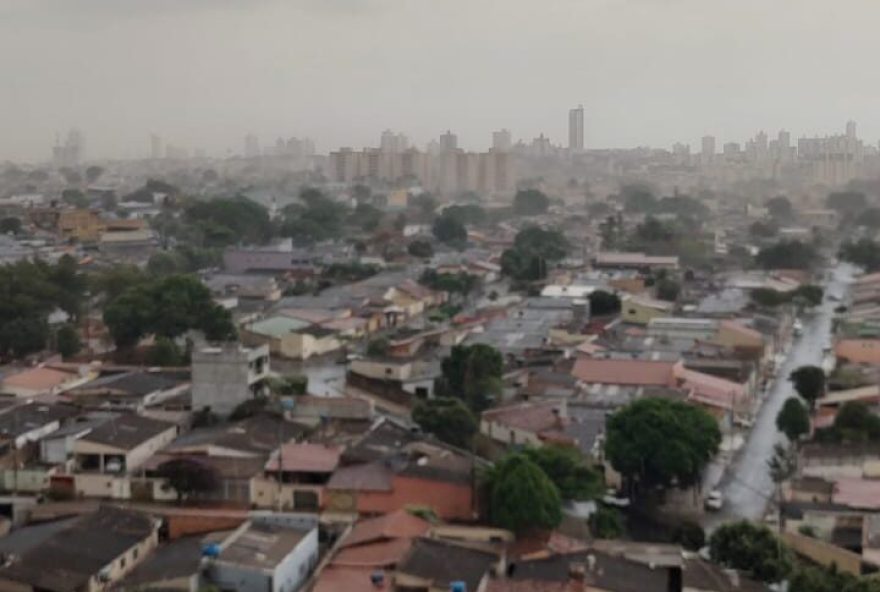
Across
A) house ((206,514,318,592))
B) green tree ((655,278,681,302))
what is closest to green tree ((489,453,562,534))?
house ((206,514,318,592))

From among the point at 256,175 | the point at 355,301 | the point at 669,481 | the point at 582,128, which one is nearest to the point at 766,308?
the point at 355,301

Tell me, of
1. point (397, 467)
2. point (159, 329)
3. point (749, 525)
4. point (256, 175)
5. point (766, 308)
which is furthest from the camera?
point (256, 175)

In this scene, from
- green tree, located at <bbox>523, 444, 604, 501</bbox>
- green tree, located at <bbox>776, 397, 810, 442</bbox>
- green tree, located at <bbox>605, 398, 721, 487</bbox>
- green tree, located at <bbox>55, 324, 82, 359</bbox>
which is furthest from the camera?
green tree, located at <bbox>55, 324, 82, 359</bbox>

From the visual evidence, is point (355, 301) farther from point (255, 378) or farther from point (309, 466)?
point (309, 466)

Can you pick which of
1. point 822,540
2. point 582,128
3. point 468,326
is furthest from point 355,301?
point 582,128

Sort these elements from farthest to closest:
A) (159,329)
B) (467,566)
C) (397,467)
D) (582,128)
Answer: (582,128), (159,329), (397,467), (467,566)

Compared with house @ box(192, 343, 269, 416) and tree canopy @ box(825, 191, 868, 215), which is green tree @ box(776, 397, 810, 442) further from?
tree canopy @ box(825, 191, 868, 215)

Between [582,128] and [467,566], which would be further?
[582,128]
